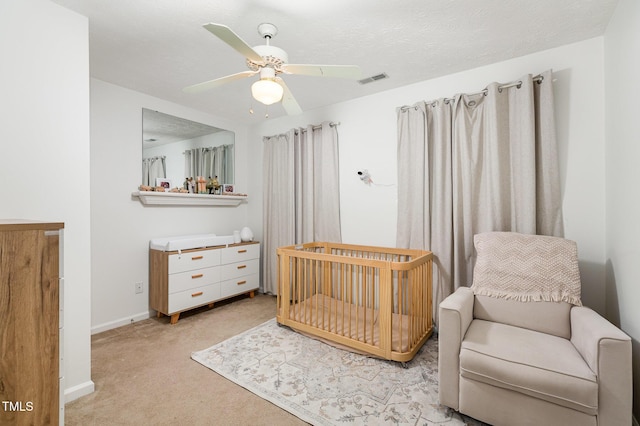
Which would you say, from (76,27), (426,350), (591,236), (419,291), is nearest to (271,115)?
(76,27)

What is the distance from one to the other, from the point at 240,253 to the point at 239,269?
0.21 m

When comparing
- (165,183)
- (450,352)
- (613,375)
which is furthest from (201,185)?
(613,375)

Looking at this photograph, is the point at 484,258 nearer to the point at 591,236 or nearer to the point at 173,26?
the point at 591,236

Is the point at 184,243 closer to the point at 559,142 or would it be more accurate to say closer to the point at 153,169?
the point at 153,169

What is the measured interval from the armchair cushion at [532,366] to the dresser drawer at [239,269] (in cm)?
271

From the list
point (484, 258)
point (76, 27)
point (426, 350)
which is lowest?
point (426, 350)

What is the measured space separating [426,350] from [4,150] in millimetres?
3159

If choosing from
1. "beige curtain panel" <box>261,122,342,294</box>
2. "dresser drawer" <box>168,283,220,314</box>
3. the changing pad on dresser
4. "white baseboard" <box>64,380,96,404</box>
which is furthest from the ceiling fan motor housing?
"dresser drawer" <box>168,283,220,314</box>

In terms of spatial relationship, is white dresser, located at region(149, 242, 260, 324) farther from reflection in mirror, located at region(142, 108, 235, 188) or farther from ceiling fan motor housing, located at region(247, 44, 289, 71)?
ceiling fan motor housing, located at region(247, 44, 289, 71)

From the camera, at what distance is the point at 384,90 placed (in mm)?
3021

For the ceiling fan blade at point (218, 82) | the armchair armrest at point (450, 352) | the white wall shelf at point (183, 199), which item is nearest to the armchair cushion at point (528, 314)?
the armchair armrest at point (450, 352)

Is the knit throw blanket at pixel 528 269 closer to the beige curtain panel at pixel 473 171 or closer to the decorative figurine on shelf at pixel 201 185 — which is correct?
the beige curtain panel at pixel 473 171

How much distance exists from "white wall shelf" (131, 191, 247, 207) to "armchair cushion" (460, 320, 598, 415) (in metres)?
3.14

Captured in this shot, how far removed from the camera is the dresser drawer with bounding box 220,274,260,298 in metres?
3.46
